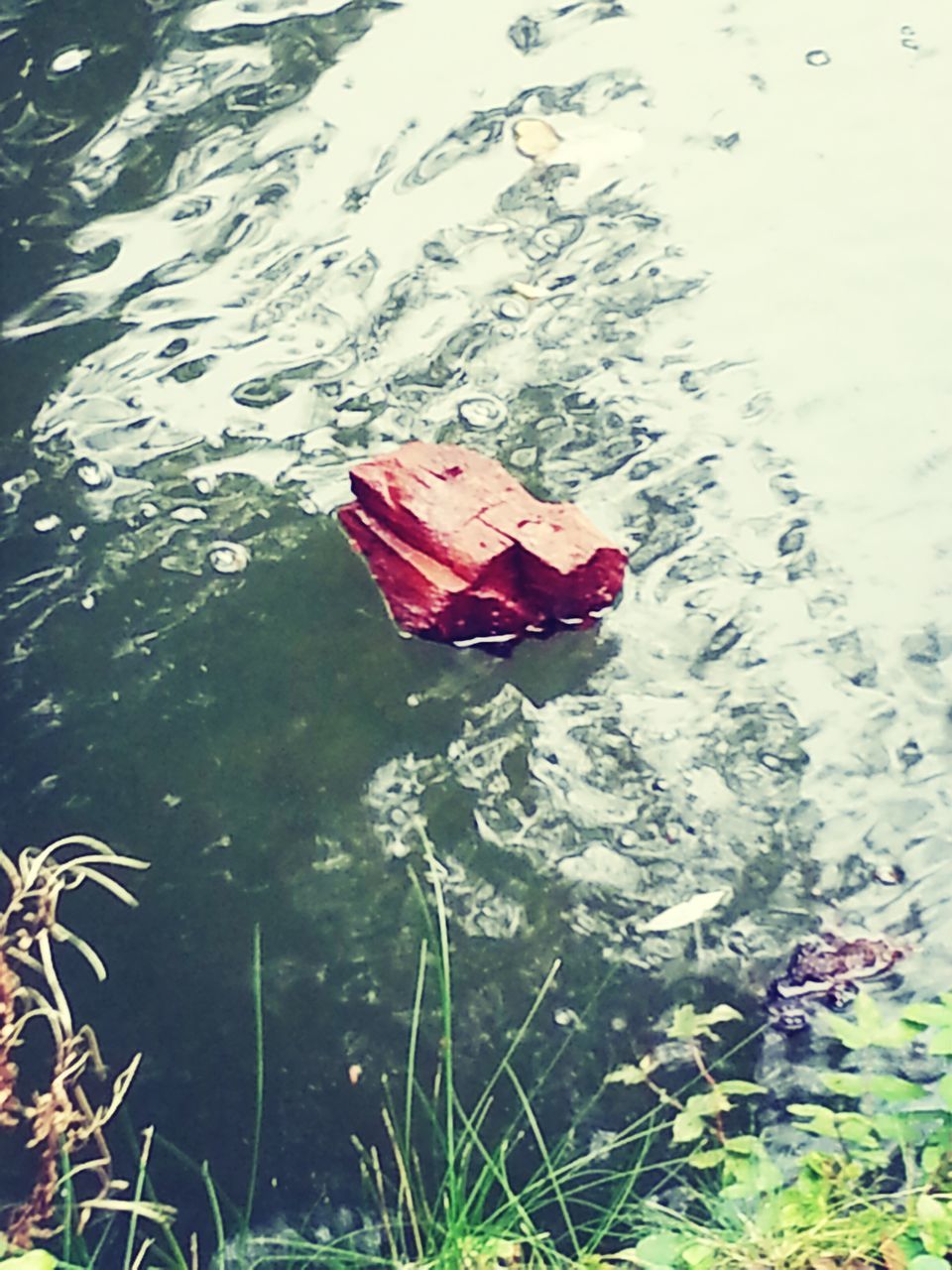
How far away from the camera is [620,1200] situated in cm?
166

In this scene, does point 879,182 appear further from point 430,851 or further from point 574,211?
point 430,851

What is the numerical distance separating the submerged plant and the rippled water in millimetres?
50

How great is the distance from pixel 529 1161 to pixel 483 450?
3.82ft

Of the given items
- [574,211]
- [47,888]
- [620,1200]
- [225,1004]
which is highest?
[574,211]

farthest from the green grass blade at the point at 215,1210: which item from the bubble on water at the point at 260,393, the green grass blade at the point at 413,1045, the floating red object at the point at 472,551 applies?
the bubble on water at the point at 260,393

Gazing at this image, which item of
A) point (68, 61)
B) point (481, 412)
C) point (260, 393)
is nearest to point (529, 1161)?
point (481, 412)

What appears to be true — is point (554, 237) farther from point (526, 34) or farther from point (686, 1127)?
point (686, 1127)

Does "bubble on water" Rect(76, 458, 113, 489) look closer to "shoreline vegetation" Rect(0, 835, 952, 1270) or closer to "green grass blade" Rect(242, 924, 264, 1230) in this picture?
"shoreline vegetation" Rect(0, 835, 952, 1270)

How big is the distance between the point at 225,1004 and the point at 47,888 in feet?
1.02

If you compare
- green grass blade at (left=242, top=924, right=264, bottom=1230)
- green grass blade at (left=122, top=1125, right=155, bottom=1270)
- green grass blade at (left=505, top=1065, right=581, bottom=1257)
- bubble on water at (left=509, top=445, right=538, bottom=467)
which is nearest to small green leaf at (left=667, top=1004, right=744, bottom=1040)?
green grass blade at (left=505, top=1065, right=581, bottom=1257)

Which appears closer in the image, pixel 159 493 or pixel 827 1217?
pixel 827 1217

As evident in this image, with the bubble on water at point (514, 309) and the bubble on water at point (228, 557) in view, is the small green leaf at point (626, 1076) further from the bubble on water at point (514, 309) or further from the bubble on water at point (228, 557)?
the bubble on water at point (514, 309)

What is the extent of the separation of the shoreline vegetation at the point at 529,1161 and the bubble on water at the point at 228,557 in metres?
0.59

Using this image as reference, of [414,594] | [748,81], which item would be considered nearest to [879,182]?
[748,81]
